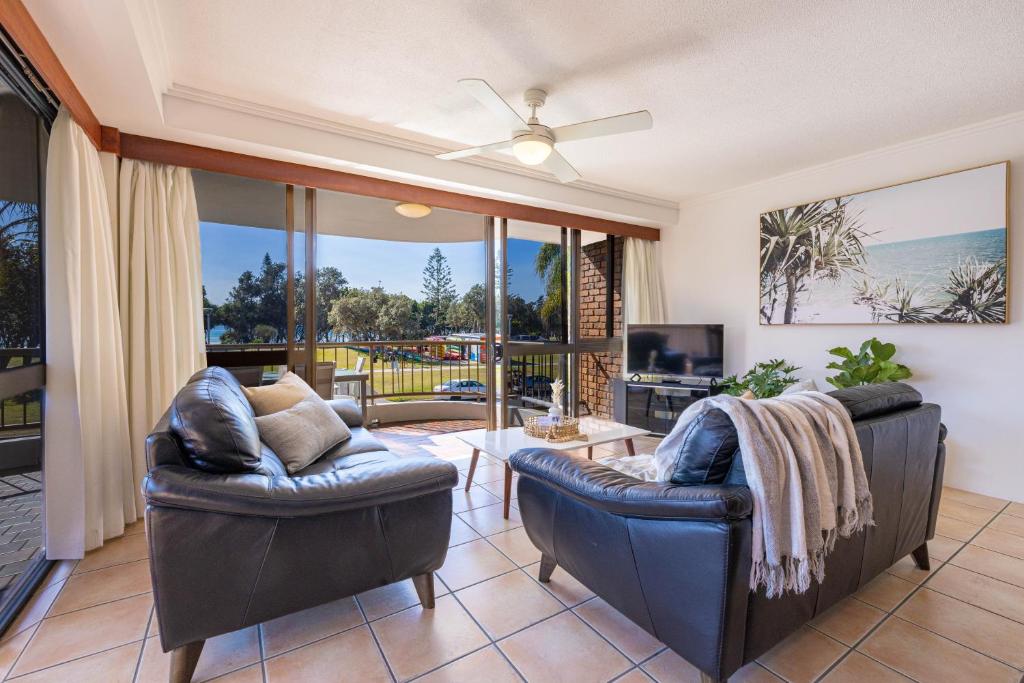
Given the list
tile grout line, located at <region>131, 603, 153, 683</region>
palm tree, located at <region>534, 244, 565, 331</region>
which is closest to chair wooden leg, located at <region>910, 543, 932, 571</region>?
tile grout line, located at <region>131, 603, 153, 683</region>

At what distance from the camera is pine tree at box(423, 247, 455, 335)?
457cm

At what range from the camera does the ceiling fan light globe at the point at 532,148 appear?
246 centimetres

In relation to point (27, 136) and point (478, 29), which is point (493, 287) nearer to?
point (478, 29)

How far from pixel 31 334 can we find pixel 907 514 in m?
3.83

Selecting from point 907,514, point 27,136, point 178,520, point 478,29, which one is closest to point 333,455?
point 178,520

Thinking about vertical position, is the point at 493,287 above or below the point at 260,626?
above

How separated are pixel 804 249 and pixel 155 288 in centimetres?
473

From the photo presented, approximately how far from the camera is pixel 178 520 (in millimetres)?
1334

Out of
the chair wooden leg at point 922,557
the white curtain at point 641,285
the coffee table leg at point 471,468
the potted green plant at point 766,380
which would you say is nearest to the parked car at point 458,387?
the white curtain at point 641,285

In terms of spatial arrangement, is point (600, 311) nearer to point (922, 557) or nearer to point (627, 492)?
point (922, 557)

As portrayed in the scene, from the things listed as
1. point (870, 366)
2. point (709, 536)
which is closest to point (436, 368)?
point (870, 366)

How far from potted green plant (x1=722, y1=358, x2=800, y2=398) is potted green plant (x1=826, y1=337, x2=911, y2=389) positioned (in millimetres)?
383

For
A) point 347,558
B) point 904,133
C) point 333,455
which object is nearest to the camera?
point 347,558

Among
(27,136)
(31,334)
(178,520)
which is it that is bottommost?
(178,520)
